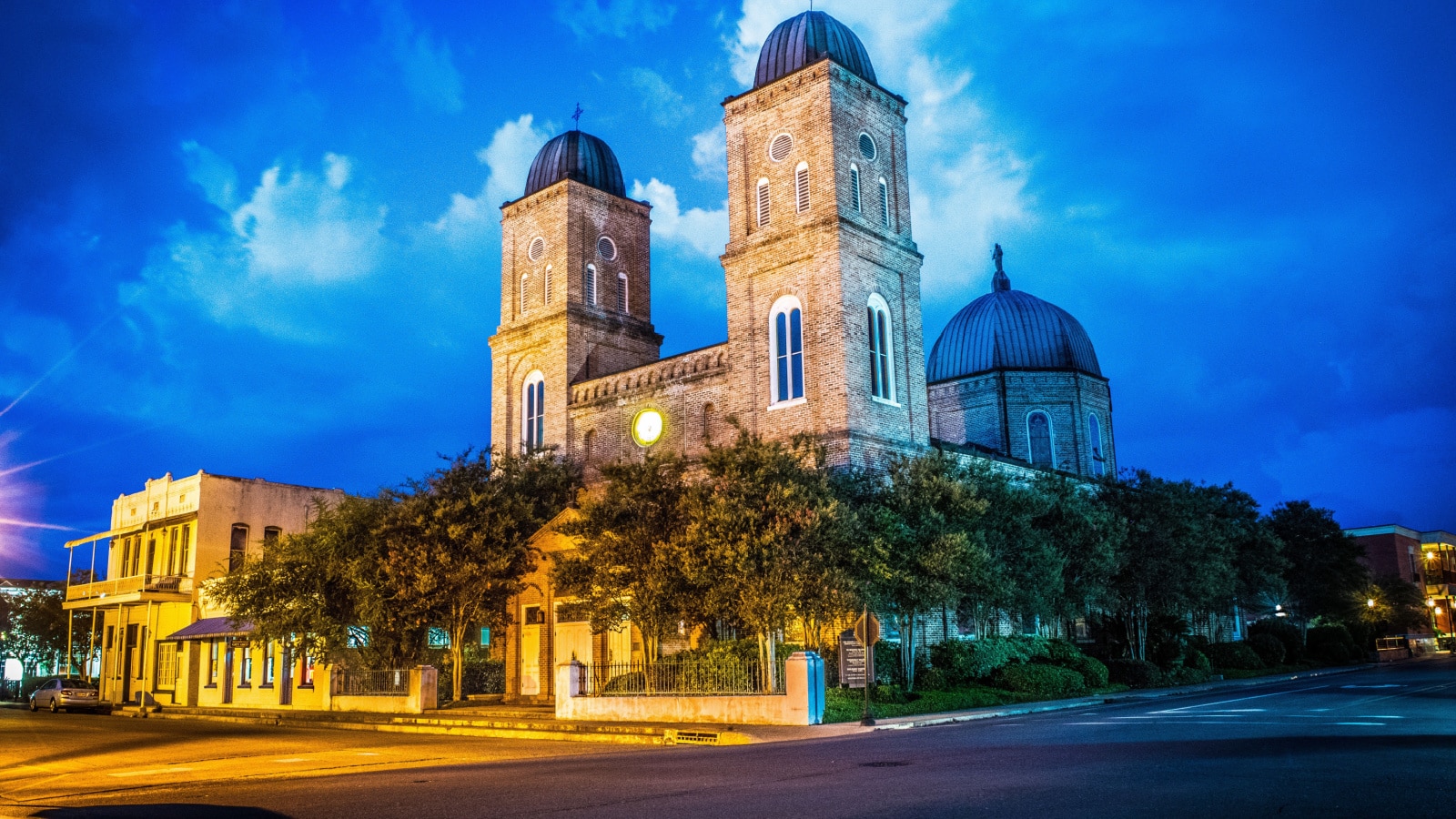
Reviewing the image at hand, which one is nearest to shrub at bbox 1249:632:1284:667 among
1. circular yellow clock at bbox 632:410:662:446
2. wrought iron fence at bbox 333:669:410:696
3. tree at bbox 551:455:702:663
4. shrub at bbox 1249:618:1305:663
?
shrub at bbox 1249:618:1305:663

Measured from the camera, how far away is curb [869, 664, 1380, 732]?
74.2ft

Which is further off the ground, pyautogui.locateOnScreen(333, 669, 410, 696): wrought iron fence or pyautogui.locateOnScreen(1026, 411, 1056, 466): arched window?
pyautogui.locateOnScreen(1026, 411, 1056, 466): arched window

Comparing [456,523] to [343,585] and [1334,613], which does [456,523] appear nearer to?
[343,585]

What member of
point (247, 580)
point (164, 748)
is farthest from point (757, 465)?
point (247, 580)

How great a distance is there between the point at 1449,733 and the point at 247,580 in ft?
99.7

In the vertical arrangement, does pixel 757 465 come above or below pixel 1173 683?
above

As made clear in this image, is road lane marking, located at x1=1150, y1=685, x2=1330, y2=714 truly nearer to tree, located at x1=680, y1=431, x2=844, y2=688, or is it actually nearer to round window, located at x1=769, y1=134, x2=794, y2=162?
tree, located at x1=680, y1=431, x2=844, y2=688

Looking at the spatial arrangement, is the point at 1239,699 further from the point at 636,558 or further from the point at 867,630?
the point at 636,558

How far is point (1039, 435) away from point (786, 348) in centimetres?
2173

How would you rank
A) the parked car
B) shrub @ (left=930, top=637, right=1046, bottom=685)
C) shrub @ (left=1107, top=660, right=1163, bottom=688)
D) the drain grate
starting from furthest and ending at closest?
the parked car
shrub @ (left=1107, top=660, right=1163, bottom=688)
shrub @ (left=930, top=637, right=1046, bottom=685)
the drain grate

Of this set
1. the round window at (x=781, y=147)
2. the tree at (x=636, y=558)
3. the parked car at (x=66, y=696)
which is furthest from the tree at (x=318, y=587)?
the round window at (x=781, y=147)

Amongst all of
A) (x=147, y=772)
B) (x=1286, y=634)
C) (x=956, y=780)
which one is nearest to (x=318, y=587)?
(x=147, y=772)

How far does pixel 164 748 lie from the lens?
21188 millimetres

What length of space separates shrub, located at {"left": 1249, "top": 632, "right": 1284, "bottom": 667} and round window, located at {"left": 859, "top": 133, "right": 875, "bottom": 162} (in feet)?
82.8
